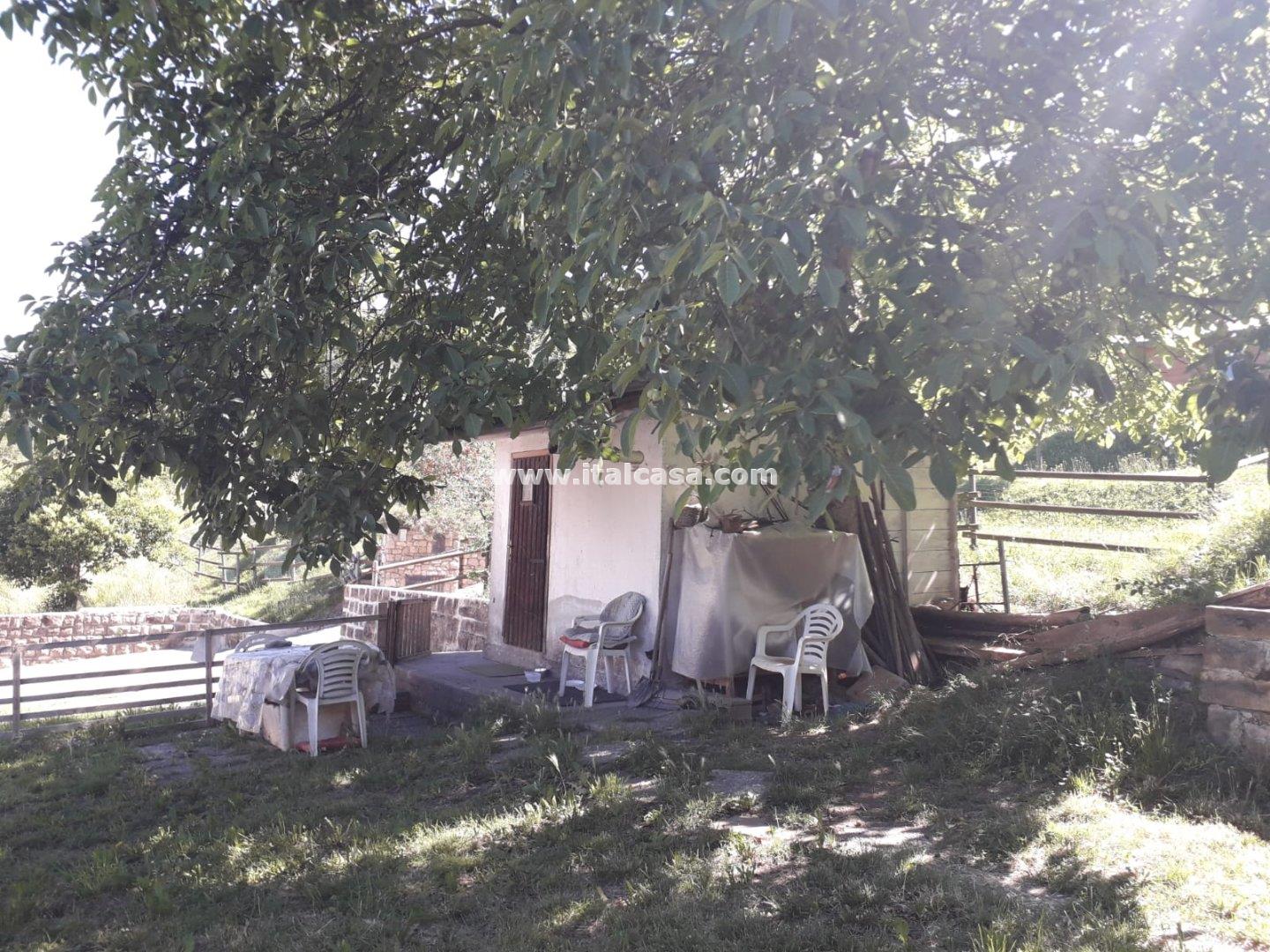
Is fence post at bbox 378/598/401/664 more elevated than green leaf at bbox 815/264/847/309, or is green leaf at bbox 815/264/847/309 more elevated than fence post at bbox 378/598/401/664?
green leaf at bbox 815/264/847/309

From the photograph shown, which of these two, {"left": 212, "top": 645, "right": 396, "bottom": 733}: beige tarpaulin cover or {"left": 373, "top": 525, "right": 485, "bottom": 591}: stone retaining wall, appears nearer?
{"left": 212, "top": 645, "right": 396, "bottom": 733}: beige tarpaulin cover

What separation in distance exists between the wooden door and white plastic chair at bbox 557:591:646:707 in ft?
4.35

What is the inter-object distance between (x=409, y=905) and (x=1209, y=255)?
5.24 meters

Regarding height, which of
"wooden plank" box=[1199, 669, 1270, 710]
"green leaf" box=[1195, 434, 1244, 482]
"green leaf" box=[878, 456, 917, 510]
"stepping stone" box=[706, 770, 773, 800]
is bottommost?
"stepping stone" box=[706, 770, 773, 800]

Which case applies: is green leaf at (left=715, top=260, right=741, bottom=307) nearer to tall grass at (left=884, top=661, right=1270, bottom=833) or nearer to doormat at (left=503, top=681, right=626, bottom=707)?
tall grass at (left=884, top=661, right=1270, bottom=833)

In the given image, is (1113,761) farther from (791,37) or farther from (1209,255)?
(791,37)

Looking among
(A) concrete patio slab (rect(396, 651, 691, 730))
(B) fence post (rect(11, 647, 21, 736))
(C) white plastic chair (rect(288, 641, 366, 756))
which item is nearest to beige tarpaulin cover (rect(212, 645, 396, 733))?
(C) white plastic chair (rect(288, 641, 366, 756))

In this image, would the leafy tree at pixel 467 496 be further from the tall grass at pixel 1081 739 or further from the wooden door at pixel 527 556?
the tall grass at pixel 1081 739

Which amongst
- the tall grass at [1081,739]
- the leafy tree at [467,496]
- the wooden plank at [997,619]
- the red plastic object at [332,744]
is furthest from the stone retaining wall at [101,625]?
the tall grass at [1081,739]

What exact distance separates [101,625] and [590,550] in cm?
1210

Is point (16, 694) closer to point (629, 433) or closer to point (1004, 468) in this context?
point (629, 433)

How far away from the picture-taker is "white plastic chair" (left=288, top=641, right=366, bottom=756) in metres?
7.42

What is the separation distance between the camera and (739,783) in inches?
221

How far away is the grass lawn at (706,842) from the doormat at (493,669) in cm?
258
